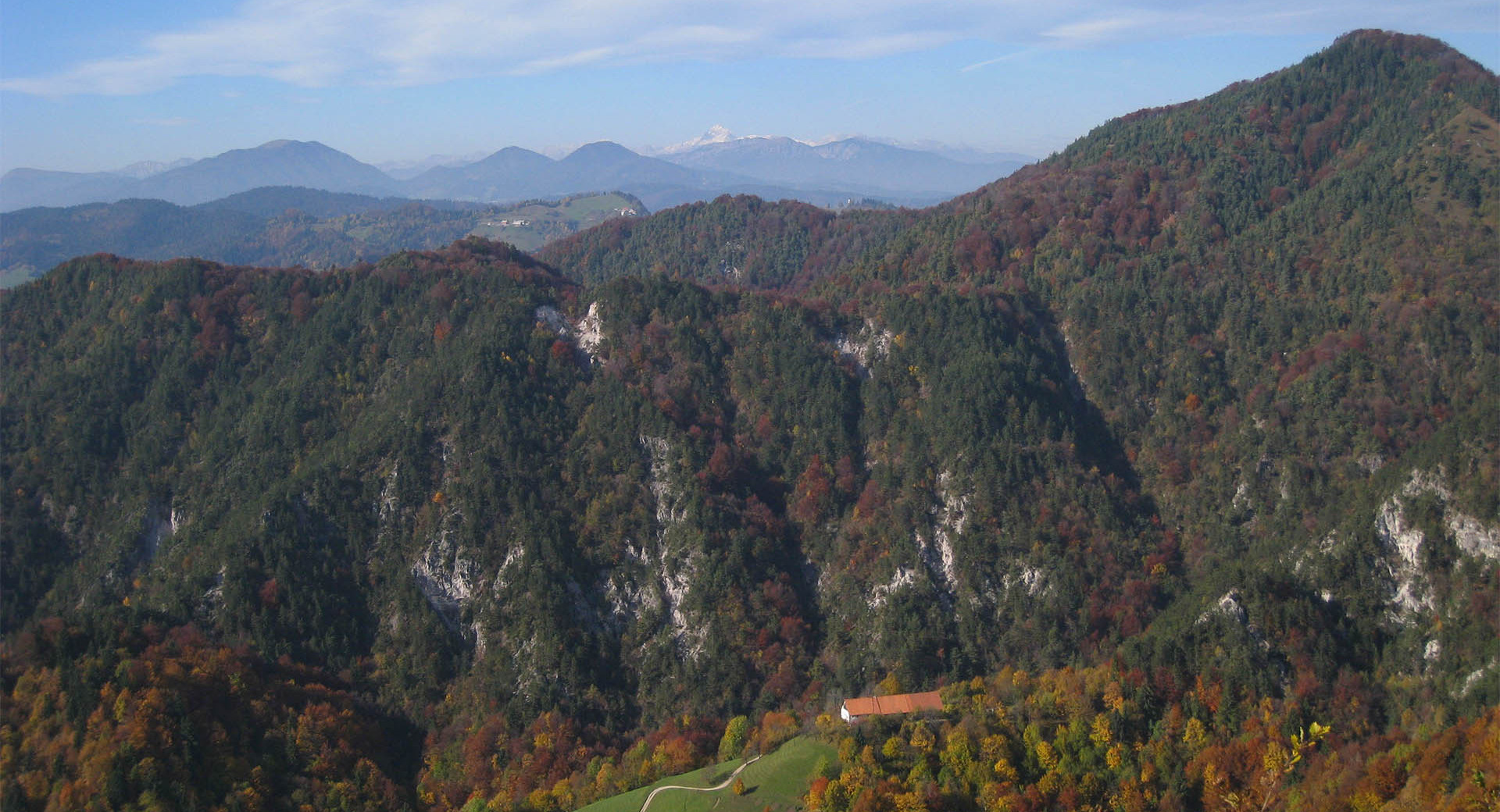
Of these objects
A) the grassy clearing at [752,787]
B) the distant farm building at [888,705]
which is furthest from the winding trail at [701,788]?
the distant farm building at [888,705]

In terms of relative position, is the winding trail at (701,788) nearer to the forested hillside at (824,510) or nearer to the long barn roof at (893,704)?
the forested hillside at (824,510)

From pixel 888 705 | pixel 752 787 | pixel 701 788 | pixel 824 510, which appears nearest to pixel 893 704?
pixel 888 705

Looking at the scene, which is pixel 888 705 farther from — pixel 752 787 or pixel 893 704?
pixel 752 787

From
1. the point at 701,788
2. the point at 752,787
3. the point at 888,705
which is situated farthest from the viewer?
the point at 888,705

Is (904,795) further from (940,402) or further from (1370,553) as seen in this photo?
(940,402)

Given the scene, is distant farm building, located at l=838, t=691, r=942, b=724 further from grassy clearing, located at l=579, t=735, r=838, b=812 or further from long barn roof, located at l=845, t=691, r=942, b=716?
grassy clearing, located at l=579, t=735, r=838, b=812

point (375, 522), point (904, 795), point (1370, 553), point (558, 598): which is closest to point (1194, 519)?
point (1370, 553)
